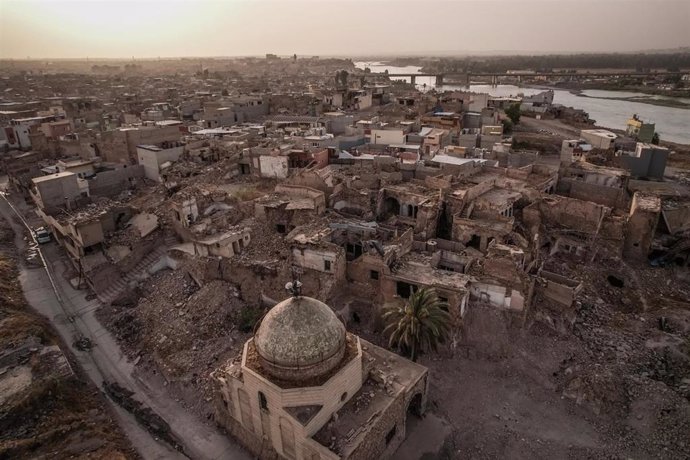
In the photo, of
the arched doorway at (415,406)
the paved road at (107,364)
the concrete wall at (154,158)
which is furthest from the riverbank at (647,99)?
the paved road at (107,364)

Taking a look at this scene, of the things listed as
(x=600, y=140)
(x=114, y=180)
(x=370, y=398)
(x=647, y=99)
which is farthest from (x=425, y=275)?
(x=647, y=99)

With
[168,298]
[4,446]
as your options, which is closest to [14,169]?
→ [168,298]

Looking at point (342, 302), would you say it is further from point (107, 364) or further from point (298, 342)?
point (107, 364)

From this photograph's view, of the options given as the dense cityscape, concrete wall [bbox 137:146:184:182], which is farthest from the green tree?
concrete wall [bbox 137:146:184:182]

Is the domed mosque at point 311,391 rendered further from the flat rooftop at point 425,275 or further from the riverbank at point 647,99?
the riverbank at point 647,99

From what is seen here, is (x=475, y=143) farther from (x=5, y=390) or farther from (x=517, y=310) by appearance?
(x=5, y=390)

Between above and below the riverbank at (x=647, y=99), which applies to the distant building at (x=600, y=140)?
Result: above
